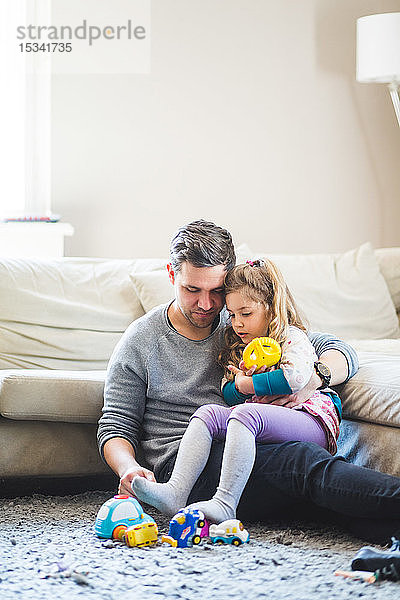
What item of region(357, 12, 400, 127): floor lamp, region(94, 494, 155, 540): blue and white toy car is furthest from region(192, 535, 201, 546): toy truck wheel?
region(357, 12, 400, 127): floor lamp

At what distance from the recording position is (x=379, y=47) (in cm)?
360

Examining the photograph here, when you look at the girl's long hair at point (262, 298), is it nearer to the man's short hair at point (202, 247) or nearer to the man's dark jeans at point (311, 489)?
the man's short hair at point (202, 247)

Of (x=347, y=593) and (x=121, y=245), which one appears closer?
(x=347, y=593)

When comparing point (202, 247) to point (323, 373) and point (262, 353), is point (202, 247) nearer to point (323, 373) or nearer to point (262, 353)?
point (262, 353)

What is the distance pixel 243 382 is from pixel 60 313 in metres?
0.93

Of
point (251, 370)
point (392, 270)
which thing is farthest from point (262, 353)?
point (392, 270)

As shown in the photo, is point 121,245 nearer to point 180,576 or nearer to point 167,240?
point 167,240

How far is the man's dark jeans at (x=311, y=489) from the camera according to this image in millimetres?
1843

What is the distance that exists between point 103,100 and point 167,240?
641 millimetres

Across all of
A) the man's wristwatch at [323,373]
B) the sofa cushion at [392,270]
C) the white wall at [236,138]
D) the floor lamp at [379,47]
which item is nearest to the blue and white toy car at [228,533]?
the man's wristwatch at [323,373]

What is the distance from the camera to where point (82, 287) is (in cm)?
292

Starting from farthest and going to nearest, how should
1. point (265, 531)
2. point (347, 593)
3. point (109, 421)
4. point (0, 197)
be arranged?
point (0, 197) < point (109, 421) < point (265, 531) < point (347, 593)

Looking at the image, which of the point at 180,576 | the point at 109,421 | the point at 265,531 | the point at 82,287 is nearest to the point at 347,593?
the point at 180,576

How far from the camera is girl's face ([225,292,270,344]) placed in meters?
2.12
